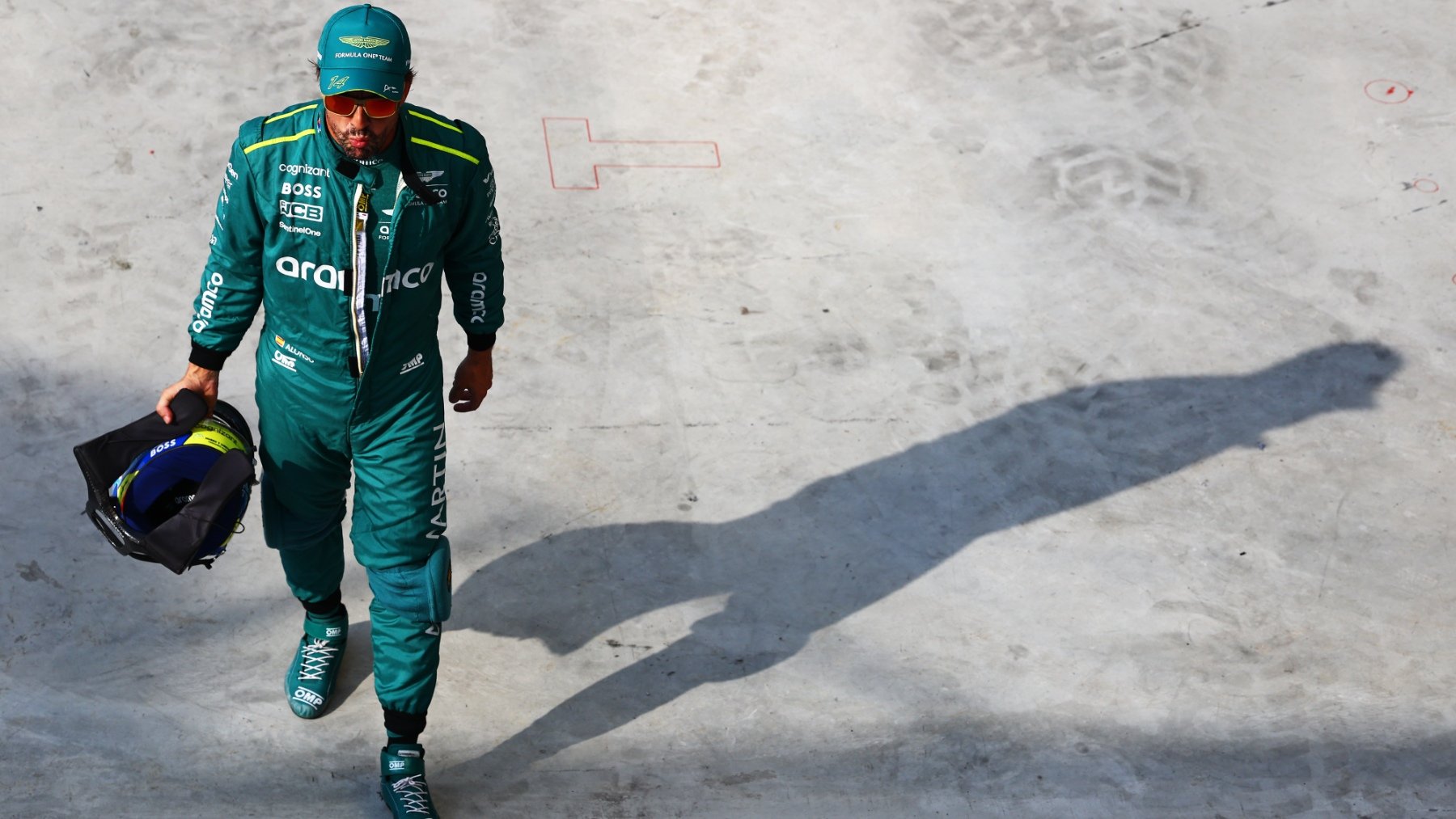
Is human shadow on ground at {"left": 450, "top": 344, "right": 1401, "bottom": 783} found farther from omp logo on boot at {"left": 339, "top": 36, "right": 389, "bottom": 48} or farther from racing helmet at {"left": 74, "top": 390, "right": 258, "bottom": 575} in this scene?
omp logo on boot at {"left": 339, "top": 36, "right": 389, "bottom": 48}

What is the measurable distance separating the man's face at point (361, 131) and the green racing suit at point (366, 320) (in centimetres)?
5

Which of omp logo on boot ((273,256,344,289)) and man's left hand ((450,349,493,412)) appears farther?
man's left hand ((450,349,493,412))

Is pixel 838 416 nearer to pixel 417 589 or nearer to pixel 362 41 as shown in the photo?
pixel 417 589

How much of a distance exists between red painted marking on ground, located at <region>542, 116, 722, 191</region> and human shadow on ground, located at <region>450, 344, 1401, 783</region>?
6.05ft

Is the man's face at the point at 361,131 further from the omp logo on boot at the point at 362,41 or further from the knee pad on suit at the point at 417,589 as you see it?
the knee pad on suit at the point at 417,589

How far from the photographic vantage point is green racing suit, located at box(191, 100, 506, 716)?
126 inches

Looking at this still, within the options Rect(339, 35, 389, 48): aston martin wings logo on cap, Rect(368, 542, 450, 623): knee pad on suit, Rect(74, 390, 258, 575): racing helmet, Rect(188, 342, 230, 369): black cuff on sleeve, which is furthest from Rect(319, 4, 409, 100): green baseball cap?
Rect(368, 542, 450, 623): knee pad on suit

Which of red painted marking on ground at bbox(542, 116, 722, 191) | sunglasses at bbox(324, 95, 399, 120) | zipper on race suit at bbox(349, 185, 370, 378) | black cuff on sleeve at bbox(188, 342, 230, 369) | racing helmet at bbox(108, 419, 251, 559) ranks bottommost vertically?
red painted marking on ground at bbox(542, 116, 722, 191)

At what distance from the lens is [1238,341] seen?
561 cm

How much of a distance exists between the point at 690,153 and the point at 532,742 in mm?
3030

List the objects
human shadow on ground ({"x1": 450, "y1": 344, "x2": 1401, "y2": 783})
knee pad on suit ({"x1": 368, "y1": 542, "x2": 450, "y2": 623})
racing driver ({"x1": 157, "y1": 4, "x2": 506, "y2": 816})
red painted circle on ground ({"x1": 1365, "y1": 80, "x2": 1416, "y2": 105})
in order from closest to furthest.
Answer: racing driver ({"x1": 157, "y1": 4, "x2": 506, "y2": 816})
knee pad on suit ({"x1": 368, "y1": 542, "x2": 450, "y2": 623})
human shadow on ground ({"x1": 450, "y1": 344, "x2": 1401, "y2": 783})
red painted circle on ground ({"x1": 1365, "y1": 80, "x2": 1416, "y2": 105})

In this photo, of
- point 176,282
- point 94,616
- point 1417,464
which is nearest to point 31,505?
point 94,616

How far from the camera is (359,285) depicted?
3.25m

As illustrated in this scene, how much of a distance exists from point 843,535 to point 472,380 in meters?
1.55
